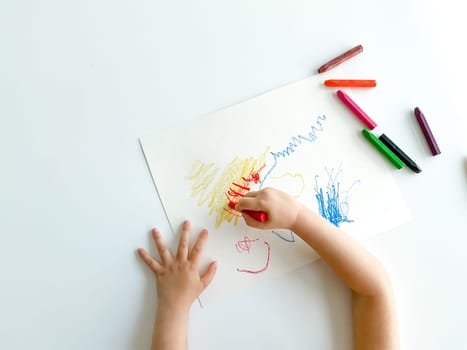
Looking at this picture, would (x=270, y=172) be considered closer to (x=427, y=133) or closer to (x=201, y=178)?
(x=201, y=178)

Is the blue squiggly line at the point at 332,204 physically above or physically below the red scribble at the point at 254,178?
below

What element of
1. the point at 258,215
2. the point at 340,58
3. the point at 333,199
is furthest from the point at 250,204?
the point at 340,58

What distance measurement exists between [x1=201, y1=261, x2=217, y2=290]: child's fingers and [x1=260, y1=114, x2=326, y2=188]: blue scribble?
113mm

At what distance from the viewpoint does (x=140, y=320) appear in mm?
487

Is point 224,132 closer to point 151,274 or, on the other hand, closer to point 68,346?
point 151,274

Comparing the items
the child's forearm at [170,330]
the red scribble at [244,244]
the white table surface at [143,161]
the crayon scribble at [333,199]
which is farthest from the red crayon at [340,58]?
the child's forearm at [170,330]

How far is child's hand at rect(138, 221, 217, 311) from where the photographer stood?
48cm

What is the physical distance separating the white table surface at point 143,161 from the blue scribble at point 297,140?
0.22 feet

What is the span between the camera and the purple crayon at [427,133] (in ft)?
1.79

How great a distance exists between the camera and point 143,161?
501 millimetres

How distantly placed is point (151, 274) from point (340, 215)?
0.24 metres

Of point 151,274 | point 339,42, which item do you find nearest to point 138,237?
point 151,274

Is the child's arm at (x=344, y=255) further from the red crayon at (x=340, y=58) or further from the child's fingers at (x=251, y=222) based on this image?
the red crayon at (x=340, y=58)

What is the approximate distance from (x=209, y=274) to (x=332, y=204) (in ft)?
0.57
